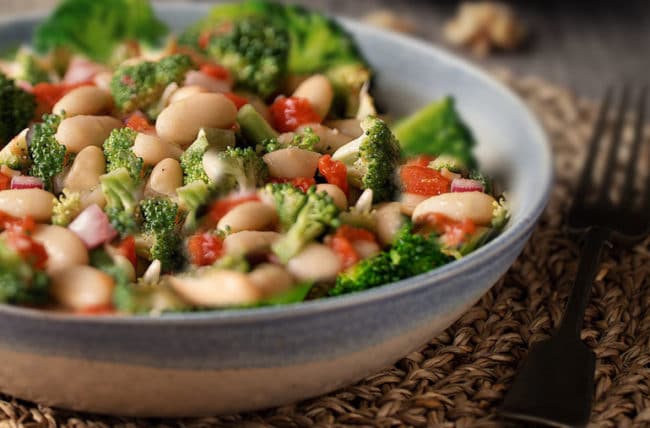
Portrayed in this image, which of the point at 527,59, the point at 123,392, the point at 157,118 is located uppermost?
the point at 157,118

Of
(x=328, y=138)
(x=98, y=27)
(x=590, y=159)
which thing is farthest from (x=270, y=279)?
(x=98, y=27)

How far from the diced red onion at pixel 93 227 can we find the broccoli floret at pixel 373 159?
52cm

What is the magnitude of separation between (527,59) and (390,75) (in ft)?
5.74

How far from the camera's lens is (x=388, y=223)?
65.7 inches

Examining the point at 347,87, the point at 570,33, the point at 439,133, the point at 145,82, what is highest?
the point at 145,82

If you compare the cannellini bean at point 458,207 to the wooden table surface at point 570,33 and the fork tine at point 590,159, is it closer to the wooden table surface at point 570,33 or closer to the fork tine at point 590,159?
the fork tine at point 590,159

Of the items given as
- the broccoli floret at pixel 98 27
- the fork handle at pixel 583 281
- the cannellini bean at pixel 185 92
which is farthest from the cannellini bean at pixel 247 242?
the broccoli floret at pixel 98 27

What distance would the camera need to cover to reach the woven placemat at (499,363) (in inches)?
67.3

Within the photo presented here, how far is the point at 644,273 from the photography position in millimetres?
2242

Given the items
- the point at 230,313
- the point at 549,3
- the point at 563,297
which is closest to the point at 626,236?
the point at 563,297

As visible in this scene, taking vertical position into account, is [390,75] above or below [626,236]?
above

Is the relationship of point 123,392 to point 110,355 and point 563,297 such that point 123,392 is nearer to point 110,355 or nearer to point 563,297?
point 110,355

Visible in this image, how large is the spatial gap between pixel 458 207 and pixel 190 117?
2.01 feet

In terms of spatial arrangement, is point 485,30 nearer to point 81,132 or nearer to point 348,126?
point 348,126
